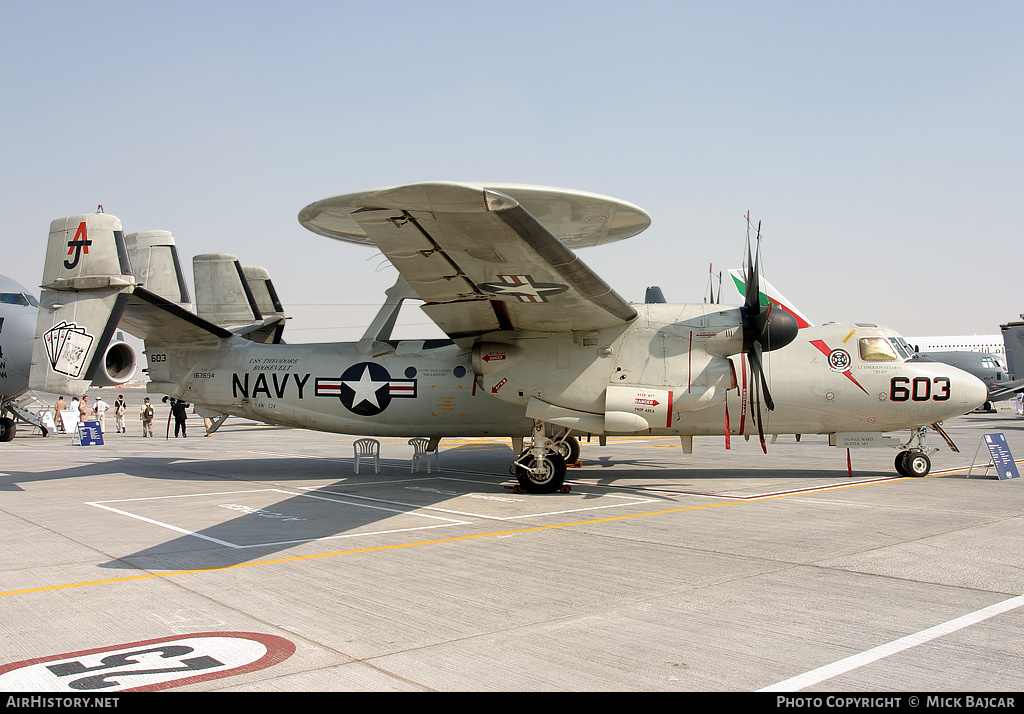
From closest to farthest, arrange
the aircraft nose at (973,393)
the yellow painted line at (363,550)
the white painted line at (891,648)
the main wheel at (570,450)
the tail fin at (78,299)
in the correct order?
1. the white painted line at (891,648)
2. the yellow painted line at (363,550)
3. the tail fin at (78,299)
4. the aircraft nose at (973,393)
5. the main wheel at (570,450)

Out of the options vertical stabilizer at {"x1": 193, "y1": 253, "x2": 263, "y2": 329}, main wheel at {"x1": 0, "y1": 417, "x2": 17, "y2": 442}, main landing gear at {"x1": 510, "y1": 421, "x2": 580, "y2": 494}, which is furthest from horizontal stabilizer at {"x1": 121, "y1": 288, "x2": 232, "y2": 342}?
main wheel at {"x1": 0, "y1": 417, "x2": 17, "y2": 442}

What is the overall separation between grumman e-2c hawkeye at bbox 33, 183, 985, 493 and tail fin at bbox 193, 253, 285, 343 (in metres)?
2.31

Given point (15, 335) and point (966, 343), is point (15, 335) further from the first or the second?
point (966, 343)

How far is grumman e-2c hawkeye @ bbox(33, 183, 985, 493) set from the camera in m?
11.6

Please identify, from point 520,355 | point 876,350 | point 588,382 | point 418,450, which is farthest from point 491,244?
point 876,350

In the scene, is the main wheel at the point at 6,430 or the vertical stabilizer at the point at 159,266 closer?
the vertical stabilizer at the point at 159,266

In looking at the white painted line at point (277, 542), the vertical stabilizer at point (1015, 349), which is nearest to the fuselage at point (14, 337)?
the white painted line at point (277, 542)

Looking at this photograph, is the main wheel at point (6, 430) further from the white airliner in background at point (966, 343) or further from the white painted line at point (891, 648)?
the white airliner in background at point (966, 343)

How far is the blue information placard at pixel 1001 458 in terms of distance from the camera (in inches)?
614

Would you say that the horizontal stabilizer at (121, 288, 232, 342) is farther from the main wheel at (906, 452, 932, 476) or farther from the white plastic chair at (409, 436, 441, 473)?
the main wheel at (906, 452, 932, 476)

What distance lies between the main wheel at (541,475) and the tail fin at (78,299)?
820 centimetres

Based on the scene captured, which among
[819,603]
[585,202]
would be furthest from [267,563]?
[585,202]

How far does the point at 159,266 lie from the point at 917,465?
19.7 m
